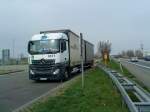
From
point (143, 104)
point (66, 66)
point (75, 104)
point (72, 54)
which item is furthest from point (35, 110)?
point (72, 54)

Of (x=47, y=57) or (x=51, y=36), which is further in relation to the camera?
(x=51, y=36)

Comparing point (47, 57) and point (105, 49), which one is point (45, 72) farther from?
point (105, 49)

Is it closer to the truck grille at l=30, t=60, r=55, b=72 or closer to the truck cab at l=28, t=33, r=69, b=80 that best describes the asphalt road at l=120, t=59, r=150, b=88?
the truck cab at l=28, t=33, r=69, b=80

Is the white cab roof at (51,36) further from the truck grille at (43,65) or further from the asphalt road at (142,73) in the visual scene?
the asphalt road at (142,73)

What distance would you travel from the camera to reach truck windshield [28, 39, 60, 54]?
2316 centimetres

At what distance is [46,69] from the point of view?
2302cm

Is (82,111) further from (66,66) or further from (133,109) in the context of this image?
(66,66)

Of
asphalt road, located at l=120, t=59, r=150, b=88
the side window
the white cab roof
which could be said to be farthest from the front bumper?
asphalt road, located at l=120, t=59, r=150, b=88

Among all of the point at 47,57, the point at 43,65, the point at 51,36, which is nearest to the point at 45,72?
the point at 43,65

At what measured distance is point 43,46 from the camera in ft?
76.7

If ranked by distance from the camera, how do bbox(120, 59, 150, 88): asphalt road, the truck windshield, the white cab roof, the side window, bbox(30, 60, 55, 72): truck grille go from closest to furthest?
bbox(120, 59, 150, 88): asphalt road
bbox(30, 60, 55, 72): truck grille
the truck windshield
the side window
the white cab roof

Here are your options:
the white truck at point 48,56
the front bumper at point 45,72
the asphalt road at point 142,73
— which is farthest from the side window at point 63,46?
the asphalt road at point 142,73

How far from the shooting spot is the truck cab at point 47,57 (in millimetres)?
22906

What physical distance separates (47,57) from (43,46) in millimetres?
908
